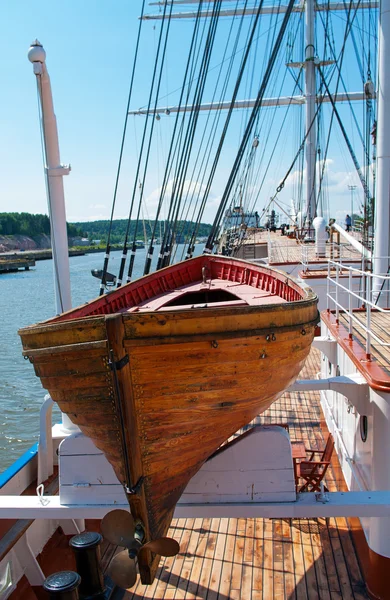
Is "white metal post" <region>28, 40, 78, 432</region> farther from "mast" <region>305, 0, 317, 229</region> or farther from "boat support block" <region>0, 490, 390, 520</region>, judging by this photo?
"mast" <region>305, 0, 317, 229</region>

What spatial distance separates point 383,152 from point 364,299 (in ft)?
11.9

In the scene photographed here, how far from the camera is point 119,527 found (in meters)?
4.27

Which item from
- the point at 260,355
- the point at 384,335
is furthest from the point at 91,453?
the point at 384,335

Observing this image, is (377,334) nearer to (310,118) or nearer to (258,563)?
(258,563)

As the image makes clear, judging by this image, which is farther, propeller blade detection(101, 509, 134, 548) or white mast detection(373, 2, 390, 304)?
white mast detection(373, 2, 390, 304)

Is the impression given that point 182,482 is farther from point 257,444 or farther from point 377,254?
point 377,254

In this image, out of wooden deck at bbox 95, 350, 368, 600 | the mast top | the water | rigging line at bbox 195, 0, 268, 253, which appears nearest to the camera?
wooden deck at bbox 95, 350, 368, 600

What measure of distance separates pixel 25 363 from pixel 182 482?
19.9 meters

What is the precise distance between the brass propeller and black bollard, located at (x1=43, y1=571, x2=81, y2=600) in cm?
33

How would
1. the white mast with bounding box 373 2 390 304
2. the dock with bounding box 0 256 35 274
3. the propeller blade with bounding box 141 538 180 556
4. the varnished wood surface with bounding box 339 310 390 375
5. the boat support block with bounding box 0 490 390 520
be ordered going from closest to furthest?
the propeller blade with bounding box 141 538 180 556 < the boat support block with bounding box 0 490 390 520 < the varnished wood surface with bounding box 339 310 390 375 < the white mast with bounding box 373 2 390 304 < the dock with bounding box 0 256 35 274

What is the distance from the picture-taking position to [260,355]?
14.1 feet

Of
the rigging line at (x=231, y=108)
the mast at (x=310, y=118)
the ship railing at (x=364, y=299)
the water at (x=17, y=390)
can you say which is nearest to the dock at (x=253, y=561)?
the ship railing at (x=364, y=299)

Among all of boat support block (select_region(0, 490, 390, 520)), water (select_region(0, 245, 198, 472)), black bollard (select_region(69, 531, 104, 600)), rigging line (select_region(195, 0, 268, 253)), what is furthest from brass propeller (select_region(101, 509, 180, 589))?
water (select_region(0, 245, 198, 472))

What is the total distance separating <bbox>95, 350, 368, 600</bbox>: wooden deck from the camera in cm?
516
